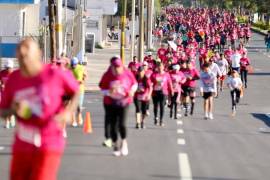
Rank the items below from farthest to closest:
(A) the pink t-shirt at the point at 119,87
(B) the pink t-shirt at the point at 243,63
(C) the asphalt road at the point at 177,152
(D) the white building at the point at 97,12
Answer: (D) the white building at the point at 97,12
(B) the pink t-shirt at the point at 243,63
(A) the pink t-shirt at the point at 119,87
(C) the asphalt road at the point at 177,152

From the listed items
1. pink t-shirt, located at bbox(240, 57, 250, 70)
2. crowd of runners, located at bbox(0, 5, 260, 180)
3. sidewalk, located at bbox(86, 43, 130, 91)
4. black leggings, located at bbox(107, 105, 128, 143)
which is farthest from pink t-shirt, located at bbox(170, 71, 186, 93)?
pink t-shirt, located at bbox(240, 57, 250, 70)

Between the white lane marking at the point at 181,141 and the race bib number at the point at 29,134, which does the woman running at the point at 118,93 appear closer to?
the white lane marking at the point at 181,141

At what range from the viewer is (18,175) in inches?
295

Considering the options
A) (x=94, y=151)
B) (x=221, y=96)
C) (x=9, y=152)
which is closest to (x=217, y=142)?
(x=94, y=151)

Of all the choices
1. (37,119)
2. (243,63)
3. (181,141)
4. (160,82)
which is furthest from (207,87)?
(37,119)

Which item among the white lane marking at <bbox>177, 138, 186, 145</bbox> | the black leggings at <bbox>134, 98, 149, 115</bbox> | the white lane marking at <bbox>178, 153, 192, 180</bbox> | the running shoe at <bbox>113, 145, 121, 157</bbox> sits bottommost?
the white lane marking at <bbox>177, 138, 186, 145</bbox>

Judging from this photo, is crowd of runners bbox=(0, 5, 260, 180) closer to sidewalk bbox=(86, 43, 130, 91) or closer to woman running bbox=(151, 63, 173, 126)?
woman running bbox=(151, 63, 173, 126)

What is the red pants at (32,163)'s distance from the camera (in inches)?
295

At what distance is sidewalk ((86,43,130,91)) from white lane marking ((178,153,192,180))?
19.7 metres

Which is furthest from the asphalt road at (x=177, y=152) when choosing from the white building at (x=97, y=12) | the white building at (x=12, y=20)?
the white building at (x=97, y=12)

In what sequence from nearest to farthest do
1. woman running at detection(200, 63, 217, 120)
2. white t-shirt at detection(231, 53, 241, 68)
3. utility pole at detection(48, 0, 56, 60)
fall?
woman running at detection(200, 63, 217, 120), utility pole at detection(48, 0, 56, 60), white t-shirt at detection(231, 53, 241, 68)

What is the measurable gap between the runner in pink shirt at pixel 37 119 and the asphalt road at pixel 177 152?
17.5 ft

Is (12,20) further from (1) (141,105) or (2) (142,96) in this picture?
(2) (142,96)

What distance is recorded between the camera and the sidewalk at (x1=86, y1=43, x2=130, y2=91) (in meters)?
38.1
